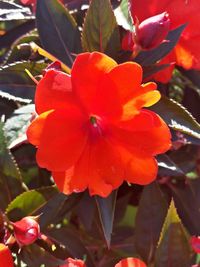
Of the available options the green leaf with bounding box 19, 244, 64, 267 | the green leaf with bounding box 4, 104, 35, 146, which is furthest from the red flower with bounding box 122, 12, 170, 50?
the green leaf with bounding box 19, 244, 64, 267

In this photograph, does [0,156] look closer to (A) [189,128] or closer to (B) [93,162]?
(B) [93,162]

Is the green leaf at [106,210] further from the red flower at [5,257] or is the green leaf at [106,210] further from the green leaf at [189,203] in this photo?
the green leaf at [189,203]

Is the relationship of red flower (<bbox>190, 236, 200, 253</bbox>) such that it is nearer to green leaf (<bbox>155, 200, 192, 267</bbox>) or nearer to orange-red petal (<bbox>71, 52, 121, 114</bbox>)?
green leaf (<bbox>155, 200, 192, 267</bbox>)

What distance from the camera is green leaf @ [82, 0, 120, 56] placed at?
3.14ft

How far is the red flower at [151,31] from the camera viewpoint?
880 mm

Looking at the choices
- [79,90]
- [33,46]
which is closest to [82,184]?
[79,90]

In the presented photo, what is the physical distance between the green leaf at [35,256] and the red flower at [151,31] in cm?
36

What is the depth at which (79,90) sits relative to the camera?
832mm

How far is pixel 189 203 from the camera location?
1252 mm

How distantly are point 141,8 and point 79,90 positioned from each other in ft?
0.86

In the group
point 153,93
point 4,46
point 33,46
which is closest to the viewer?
point 153,93

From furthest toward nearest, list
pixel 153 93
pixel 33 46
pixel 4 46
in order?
pixel 4 46
pixel 33 46
pixel 153 93

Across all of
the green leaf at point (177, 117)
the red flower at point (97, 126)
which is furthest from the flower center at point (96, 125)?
the green leaf at point (177, 117)

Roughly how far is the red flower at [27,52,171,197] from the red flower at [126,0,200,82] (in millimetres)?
209
